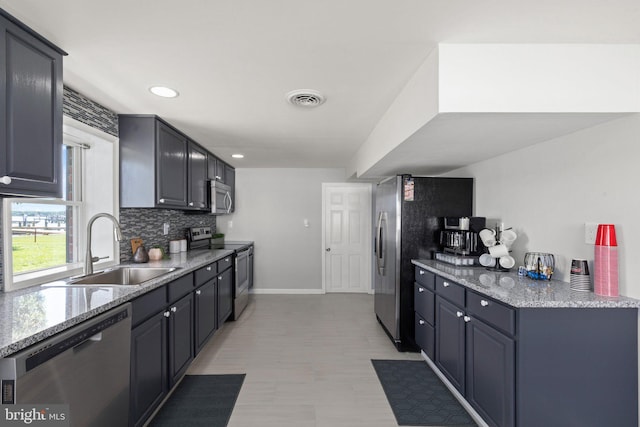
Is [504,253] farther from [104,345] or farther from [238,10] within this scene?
[104,345]

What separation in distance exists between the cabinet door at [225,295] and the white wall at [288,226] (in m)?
1.49

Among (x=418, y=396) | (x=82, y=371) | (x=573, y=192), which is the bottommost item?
(x=418, y=396)

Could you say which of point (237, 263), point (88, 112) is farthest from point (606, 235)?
point (237, 263)

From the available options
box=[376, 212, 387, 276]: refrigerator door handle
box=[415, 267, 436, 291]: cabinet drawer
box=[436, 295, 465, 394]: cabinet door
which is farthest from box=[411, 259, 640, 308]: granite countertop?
box=[376, 212, 387, 276]: refrigerator door handle

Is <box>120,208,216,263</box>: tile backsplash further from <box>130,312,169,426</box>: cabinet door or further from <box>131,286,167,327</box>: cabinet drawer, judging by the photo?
<box>130,312,169,426</box>: cabinet door

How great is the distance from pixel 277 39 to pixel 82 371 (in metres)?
1.72

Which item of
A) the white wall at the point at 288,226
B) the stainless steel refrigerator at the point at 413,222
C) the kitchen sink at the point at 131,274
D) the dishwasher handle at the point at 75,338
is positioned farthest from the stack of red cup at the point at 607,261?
the white wall at the point at 288,226

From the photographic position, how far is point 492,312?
1726 mm

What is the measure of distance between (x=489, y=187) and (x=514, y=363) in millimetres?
1684

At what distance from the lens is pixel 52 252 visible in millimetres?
2154

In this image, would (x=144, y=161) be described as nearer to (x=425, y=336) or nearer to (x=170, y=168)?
(x=170, y=168)

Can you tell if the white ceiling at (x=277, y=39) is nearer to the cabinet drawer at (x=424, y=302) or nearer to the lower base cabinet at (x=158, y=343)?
the cabinet drawer at (x=424, y=302)

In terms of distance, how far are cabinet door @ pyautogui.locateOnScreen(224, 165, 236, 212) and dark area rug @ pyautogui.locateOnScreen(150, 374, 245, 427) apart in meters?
2.86

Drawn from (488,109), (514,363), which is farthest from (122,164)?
(514,363)
